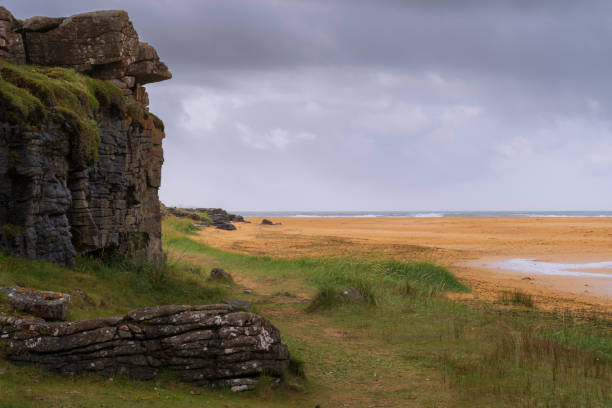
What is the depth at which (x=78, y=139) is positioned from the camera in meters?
12.3

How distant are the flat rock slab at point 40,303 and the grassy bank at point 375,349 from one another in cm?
127

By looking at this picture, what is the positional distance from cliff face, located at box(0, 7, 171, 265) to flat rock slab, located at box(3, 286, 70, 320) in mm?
3280

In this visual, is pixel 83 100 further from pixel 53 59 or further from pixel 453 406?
pixel 453 406

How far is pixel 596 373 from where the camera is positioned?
355 inches

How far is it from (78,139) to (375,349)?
9.02m

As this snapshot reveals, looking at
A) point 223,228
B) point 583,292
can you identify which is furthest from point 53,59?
point 223,228

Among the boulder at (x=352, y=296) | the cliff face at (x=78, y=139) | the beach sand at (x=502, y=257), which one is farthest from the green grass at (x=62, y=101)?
the beach sand at (x=502, y=257)

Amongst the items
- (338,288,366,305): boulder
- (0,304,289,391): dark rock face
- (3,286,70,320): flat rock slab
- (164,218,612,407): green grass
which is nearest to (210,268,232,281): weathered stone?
(164,218,612,407): green grass

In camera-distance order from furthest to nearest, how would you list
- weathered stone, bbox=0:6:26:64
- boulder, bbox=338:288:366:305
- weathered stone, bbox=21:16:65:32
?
weathered stone, bbox=21:16:65:32, boulder, bbox=338:288:366:305, weathered stone, bbox=0:6:26:64

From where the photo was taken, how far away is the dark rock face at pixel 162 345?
698 centimetres

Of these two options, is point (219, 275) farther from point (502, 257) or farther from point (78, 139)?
point (502, 257)

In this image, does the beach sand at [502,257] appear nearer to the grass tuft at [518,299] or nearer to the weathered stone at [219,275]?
the grass tuft at [518,299]

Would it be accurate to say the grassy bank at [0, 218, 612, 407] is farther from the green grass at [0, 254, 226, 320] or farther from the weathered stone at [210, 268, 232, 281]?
the weathered stone at [210, 268, 232, 281]

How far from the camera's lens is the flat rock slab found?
7840mm
